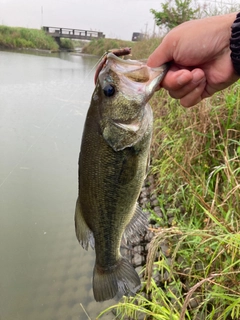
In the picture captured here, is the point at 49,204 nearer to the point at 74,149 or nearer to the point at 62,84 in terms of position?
the point at 74,149

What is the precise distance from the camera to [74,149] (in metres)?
5.78

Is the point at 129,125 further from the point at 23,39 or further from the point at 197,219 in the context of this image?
the point at 23,39

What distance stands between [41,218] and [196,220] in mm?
2189

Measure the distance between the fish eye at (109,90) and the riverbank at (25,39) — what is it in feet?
87.1

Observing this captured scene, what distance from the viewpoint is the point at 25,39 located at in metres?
26.4

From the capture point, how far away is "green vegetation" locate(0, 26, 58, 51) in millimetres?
24984

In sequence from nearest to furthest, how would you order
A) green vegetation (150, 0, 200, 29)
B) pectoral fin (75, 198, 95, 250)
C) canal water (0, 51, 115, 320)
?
pectoral fin (75, 198, 95, 250)
canal water (0, 51, 115, 320)
green vegetation (150, 0, 200, 29)

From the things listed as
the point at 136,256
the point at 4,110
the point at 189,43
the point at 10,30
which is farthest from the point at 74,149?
the point at 10,30

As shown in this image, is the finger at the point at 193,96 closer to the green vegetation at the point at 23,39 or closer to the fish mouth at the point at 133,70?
the fish mouth at the point at 133,70

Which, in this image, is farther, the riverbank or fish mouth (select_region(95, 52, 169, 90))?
the riverbank

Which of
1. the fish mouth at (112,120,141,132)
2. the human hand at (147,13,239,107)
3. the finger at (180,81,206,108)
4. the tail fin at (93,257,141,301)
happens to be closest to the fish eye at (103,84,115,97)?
the fish mouth at (112,120,141,132)

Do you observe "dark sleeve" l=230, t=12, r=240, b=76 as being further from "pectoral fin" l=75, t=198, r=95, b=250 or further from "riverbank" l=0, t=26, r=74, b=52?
"riverbank" l=0, t=26, r=74, b=52

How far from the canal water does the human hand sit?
6.42ft

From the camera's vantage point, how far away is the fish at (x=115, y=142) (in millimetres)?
1293
